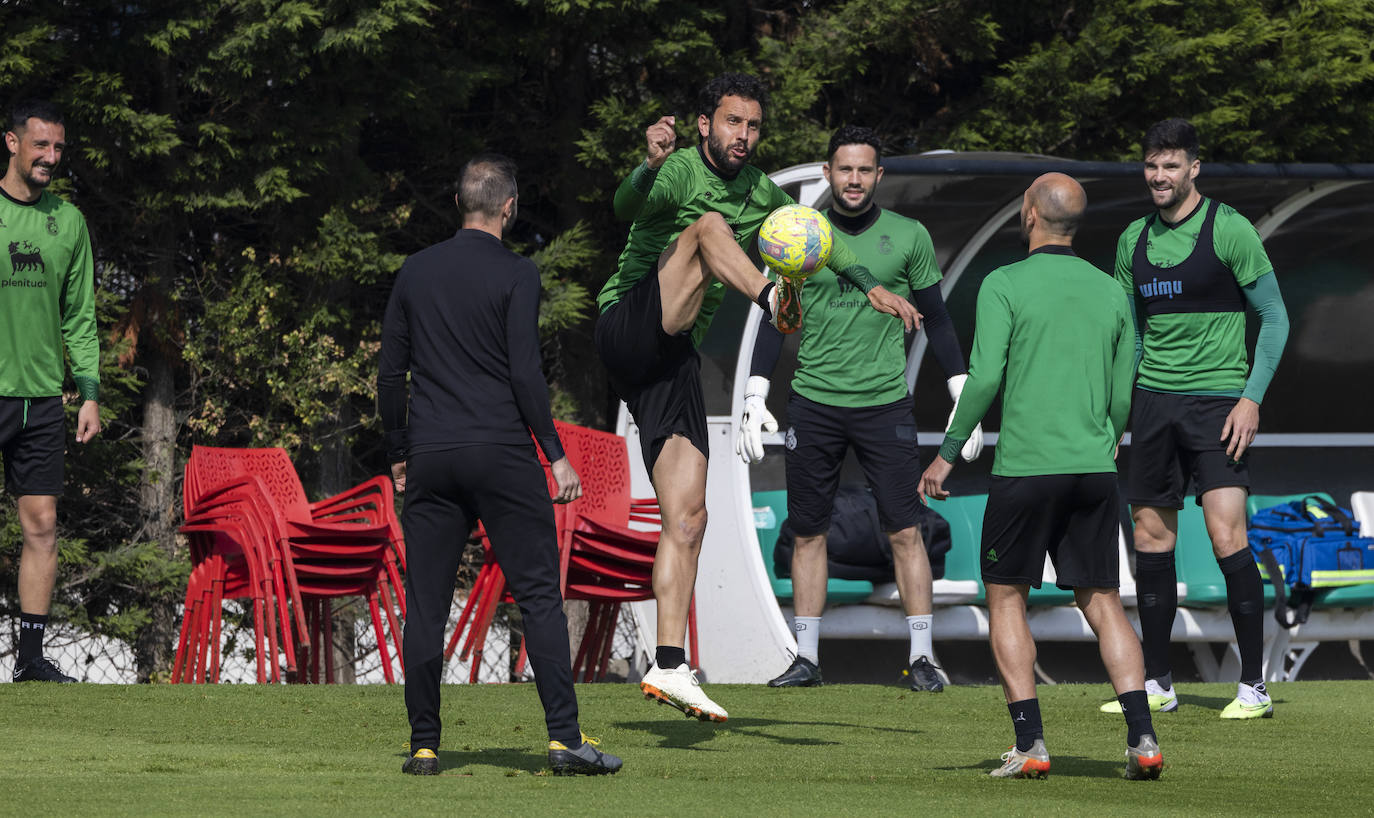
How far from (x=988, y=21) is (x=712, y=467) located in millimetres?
4634

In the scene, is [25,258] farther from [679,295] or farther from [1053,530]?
[1053,530]

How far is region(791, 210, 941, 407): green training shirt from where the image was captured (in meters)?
7.81

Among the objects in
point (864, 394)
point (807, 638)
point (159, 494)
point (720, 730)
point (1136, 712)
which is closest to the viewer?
point (1136, 712)

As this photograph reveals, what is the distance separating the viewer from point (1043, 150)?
12.4 meters

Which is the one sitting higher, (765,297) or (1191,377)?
(765,297)

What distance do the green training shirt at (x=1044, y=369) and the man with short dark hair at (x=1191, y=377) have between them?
5.96 ft

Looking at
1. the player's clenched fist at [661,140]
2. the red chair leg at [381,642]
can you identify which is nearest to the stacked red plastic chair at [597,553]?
the red chair leg at [381,642]

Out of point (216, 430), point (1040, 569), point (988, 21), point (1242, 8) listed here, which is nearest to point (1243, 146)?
point (1242, 8)

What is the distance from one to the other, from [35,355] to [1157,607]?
4.74 m

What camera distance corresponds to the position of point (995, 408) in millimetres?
11969

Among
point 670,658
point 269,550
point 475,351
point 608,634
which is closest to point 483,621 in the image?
point 269,550

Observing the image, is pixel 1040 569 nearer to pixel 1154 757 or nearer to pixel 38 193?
pixel 1154 757

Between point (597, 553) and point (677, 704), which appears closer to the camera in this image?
point (677, 704)

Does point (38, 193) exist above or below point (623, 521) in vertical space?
above
